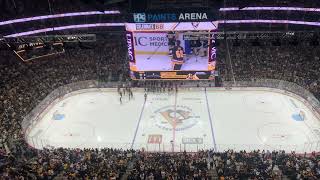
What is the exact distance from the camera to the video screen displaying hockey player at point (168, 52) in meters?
25.5

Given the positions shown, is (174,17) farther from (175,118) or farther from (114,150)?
(114,150)

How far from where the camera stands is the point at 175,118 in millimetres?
25281

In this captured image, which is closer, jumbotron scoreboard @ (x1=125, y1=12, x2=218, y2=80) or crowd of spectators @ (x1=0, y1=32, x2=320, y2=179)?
crowd of spectators @ (x1=0, y1=32, x2=320, y2=179)

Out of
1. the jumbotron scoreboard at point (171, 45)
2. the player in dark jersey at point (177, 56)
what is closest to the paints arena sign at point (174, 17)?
the jumbotron scoreboard at point (171, 45)

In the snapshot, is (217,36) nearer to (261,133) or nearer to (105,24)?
(261,133)

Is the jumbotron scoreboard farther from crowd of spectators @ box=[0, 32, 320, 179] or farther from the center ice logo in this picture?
crowd of spectators @ box=[0, 32, 320, 179]

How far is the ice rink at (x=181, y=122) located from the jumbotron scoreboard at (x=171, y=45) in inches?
91.0

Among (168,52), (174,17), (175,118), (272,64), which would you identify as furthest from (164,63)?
(272,64)

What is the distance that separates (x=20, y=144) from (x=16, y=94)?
661 cm

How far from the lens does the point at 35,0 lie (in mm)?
31500

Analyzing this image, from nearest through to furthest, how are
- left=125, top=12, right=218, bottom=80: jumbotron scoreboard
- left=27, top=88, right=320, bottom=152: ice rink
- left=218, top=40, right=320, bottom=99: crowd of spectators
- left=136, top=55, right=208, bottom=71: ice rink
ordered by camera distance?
left=27, top=88, right=320, bottom=152: ice rink → left=125, top=12, right=218, bottom=80: jumbotron scoreboard → left=136, top=55, right=208, bottom=71: ice rink → left=218, top=40, right=320, bottom=99: crowd of spectators

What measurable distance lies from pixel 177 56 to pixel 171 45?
0.89 m

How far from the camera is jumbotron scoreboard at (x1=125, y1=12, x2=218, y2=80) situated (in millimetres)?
23625

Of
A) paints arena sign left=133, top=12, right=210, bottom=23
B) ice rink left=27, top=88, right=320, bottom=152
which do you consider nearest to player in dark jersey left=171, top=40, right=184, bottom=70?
paints arena sign left=133, top=12, right=210, bottom=23
